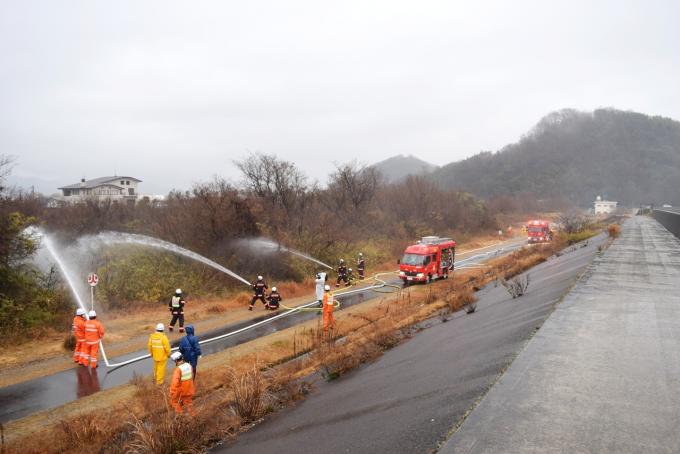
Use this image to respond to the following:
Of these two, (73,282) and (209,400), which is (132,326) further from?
(209,400)

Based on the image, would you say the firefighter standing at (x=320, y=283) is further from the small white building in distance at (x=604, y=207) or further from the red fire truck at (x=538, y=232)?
the small white building in distance at (x=604, y=207)

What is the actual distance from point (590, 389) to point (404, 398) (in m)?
3.05

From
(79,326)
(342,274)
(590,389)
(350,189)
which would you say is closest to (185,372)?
(79,326)

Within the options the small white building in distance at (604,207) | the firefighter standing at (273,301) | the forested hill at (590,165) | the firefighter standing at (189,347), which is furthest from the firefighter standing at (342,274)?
the forested hill at (590,165)

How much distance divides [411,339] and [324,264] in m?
16.6

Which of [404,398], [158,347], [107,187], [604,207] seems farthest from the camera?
[604,207]

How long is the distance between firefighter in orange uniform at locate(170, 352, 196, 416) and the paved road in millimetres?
1618

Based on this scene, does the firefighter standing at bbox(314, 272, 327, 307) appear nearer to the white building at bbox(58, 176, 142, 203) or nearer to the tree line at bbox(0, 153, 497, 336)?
the tree line at bbox(0, 153, 497, 336)

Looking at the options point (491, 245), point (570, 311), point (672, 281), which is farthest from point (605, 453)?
point (491, 245)

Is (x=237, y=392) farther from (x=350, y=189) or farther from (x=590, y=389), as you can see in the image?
(x=350, y=189)

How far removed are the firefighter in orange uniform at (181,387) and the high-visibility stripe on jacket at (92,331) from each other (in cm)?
527

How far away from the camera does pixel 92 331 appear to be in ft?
40.4

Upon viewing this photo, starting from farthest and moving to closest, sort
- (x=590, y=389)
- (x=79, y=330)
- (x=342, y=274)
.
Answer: (x=342, y=274), (x=79, y=330), (x=590, y=389)

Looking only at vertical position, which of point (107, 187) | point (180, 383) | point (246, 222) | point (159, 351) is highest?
point (107, 187)
